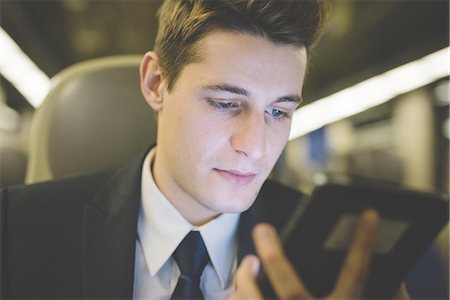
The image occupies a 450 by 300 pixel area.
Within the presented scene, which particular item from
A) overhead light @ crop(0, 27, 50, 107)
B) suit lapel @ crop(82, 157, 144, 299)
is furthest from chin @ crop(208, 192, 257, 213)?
overhead light @ crop(0, 27, 50, 107)

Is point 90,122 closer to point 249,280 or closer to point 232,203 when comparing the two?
point 232,203

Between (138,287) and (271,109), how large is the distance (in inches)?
18.2

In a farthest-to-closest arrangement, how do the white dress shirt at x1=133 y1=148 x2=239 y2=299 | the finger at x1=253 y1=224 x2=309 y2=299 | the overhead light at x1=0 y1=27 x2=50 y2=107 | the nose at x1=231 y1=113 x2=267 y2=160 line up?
the overhead light at x1=0 y1=27 x2=50 y2=107
the white dress shirt at x1=133 y1=148 x2=239 y2=299
the nose at x1=231 y1=113 x2=267 y2=160
the finger at x1=253 y1=224 x2=309 y2=299

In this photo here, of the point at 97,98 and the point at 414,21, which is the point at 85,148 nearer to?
the point at 97,98

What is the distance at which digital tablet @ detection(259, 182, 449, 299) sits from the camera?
0.64 meters

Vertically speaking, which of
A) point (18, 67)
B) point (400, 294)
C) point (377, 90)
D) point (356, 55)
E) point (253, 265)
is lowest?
point (377, 90)

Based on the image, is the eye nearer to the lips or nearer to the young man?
the young man

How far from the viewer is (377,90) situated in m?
6.93

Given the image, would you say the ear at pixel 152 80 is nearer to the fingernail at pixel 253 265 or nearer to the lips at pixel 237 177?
the lips at pixel 237 177

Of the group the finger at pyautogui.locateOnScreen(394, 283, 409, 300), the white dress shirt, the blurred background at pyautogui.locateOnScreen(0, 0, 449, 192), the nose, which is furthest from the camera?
the blurred background at pyautogui.locateOnScreen(0, 0, 449, 192)

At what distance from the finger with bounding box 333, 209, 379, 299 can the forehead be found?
0.37 meters

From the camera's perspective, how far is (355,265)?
631 mm

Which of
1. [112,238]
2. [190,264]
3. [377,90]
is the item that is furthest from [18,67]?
[377,90]

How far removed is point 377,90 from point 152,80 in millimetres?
6293
